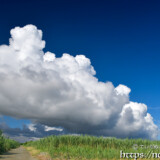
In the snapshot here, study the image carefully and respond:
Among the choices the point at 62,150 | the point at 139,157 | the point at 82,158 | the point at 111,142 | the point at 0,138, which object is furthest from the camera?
the point at 111,142

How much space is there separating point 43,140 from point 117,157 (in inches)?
1277

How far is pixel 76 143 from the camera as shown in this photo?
188 feet

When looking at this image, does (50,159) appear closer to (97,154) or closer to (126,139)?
(97,154)

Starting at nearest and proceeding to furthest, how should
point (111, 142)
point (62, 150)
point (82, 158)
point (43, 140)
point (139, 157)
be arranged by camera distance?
1. point (82, 158)
2. point (139, 157)
3. point (62, 150)
4. point (111, 142)
5. point (43, 140)

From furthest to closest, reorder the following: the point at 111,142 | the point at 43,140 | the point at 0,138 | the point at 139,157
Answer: the point at 43,140 → the point at 111,142 → the point at 0,138 → the point at 139,157

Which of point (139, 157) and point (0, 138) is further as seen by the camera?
point (0, 138)

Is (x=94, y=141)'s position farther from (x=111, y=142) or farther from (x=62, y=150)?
(x=62, y=150)

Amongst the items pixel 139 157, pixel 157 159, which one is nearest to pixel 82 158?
pixel 139 157

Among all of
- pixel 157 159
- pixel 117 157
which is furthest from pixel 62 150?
pixel 157 159

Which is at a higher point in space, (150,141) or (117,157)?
(150,141)

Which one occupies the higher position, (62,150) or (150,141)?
(150,141)

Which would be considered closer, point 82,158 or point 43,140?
point 82,158

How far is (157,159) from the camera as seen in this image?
110ft

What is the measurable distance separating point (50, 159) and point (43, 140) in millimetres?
29170
